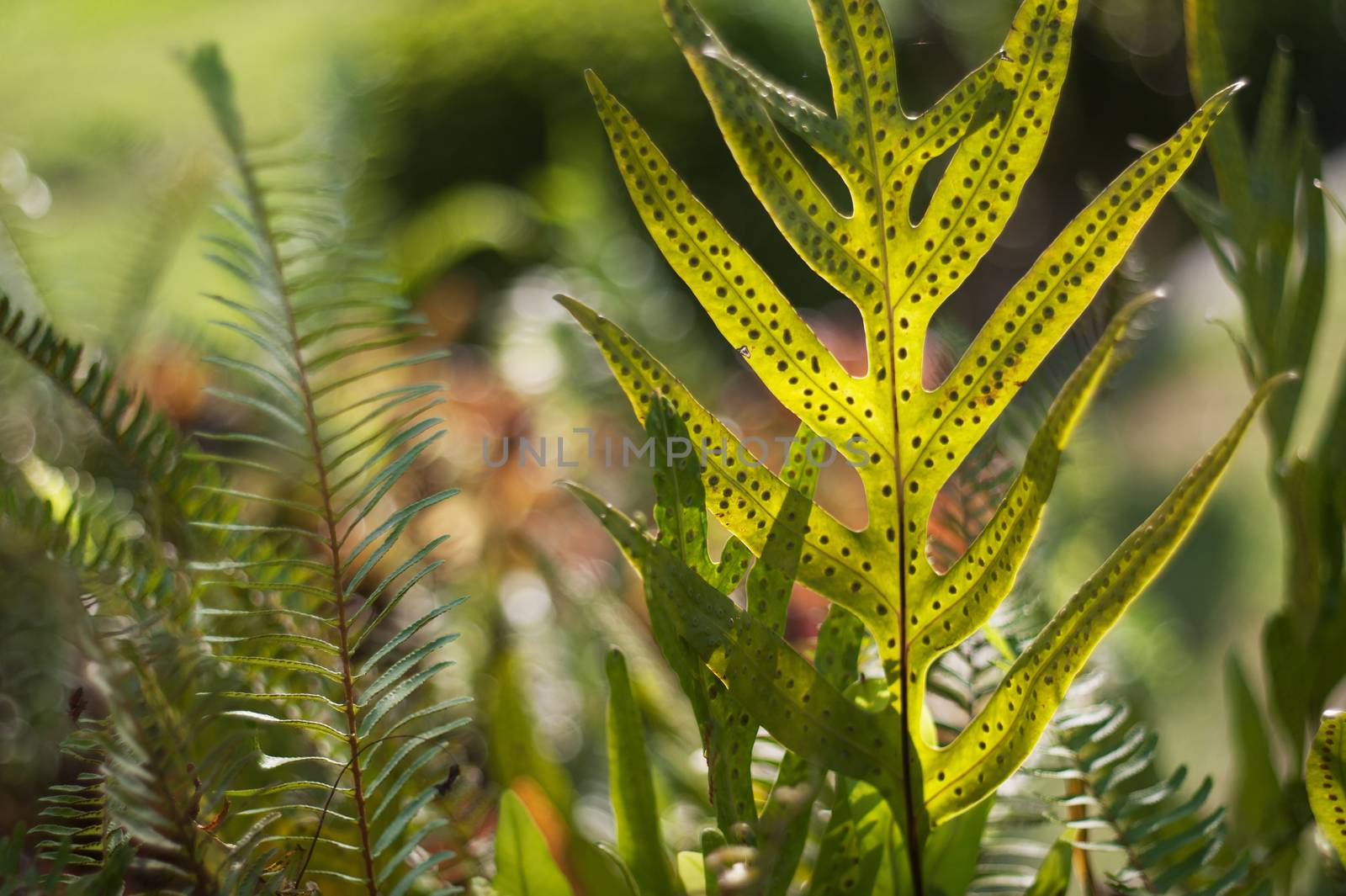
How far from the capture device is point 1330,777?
35 centimetres

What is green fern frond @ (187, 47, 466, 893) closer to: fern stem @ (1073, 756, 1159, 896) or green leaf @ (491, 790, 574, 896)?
green leaf @ (491, 790, 574, 896)

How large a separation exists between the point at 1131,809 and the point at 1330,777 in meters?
0.11

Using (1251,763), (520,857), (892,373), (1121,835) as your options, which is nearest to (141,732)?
(520,857)

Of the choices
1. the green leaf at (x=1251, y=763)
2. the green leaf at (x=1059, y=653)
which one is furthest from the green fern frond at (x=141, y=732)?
the green leaf at (x=1251, y=763)

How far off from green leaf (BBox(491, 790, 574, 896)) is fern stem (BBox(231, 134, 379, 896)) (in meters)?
0.05

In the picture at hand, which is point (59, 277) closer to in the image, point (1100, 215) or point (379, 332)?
point (379, 332)

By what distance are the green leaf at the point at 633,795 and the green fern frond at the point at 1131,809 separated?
158 millimetres

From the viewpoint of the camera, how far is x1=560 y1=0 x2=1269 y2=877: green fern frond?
1.07ft

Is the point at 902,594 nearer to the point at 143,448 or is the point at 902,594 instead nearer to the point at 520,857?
the point at 520,857

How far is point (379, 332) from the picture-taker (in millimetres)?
1390

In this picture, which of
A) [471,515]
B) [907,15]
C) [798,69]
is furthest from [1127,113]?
[471,515]

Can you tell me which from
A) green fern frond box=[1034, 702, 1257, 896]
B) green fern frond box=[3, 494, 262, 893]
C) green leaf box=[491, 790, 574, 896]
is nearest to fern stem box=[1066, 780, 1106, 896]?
green fern frond box=[1034, 702, 1257, 896]

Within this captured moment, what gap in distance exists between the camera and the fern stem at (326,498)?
35 cm

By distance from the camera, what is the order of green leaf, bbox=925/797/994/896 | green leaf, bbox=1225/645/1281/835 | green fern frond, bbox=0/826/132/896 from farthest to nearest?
green leaf, bbox=1225/645/1281/835, green leaf, bbox=925/797/994/896, green fern frond, bbox=0/826/132/896
